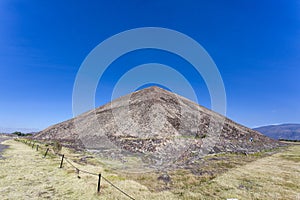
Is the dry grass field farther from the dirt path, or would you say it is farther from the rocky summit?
the rocky summit

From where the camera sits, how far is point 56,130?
1832 inches

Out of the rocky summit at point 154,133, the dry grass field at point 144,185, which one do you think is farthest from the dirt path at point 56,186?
the rocky summit at point 154,133

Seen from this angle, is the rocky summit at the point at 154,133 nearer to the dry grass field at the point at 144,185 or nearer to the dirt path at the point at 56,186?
the dry grass field at the point at 144,185

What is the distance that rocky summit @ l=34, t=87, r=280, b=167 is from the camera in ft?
81.5

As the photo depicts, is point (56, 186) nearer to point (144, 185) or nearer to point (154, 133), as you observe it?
point (144, 185)

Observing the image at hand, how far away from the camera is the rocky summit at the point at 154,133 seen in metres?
24.8

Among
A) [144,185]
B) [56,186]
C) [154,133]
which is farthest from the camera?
[154,133]

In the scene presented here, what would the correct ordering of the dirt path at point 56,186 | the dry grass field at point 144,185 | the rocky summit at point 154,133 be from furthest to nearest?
the rocky summit at point 154,133, the dry grass field at point 144,185, the dirt path at point 56,186

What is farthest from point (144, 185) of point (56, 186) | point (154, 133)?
point (154, 133)

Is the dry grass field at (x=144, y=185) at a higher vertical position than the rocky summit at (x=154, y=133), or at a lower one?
lower

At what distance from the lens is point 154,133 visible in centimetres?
3081

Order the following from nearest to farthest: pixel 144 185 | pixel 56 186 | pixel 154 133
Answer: pixel 56 186 → pixel 144 185 → pixel 154 133

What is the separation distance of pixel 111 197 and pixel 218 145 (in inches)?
1015

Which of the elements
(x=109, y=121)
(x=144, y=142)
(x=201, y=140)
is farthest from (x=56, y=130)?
(x=201, y=140)
